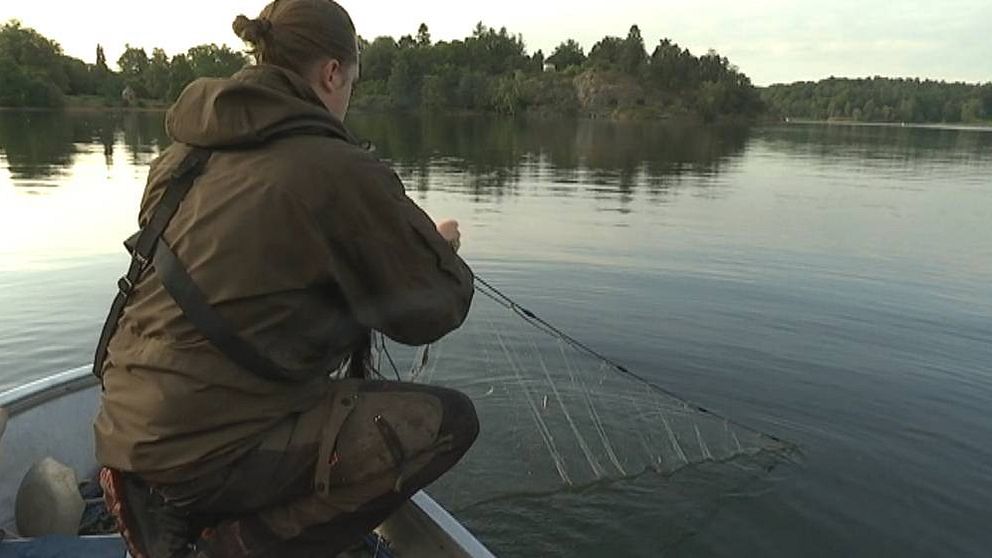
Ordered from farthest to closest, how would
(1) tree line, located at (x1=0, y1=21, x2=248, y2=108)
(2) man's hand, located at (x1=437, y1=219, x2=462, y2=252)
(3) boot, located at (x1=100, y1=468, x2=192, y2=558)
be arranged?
(1) tree line, located at (x1=0, y1=21, x2=248, y2=108)
(2) man's hand, located at (x1=437, y1=219, x2=462, y2=252)
(3) boot, located at (x1=100, y1=468, x2=192, y2=558)

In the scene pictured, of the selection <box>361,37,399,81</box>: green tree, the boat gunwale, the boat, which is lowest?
the boat

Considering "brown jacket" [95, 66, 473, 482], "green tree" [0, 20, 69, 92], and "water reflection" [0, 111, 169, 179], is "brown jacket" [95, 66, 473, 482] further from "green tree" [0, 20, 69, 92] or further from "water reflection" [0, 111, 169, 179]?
"green tree" [0, 20, 69, 92]

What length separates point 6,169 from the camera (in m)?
26.3

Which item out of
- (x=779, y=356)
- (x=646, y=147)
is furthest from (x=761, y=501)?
(x=646, y=147)

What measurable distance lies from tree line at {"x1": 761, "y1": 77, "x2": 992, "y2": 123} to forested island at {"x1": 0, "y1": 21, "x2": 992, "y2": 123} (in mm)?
272

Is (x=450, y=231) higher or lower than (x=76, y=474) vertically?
higher

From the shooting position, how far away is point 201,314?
2.35 m

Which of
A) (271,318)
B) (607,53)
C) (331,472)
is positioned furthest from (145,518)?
(607,53)

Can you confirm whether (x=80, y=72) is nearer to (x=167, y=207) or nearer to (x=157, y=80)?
(x=157, y=80)

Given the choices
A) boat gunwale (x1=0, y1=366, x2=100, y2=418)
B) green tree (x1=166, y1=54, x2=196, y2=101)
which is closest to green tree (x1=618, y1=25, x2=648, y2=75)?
green tree (x1=166, y1=54, x2=196, y2=101)

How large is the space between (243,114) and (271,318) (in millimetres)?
628

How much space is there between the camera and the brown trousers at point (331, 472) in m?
2.63

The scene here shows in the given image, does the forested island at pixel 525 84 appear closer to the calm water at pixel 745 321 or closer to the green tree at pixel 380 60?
the green tree at pixel 380 60

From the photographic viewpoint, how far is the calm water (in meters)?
5.86
